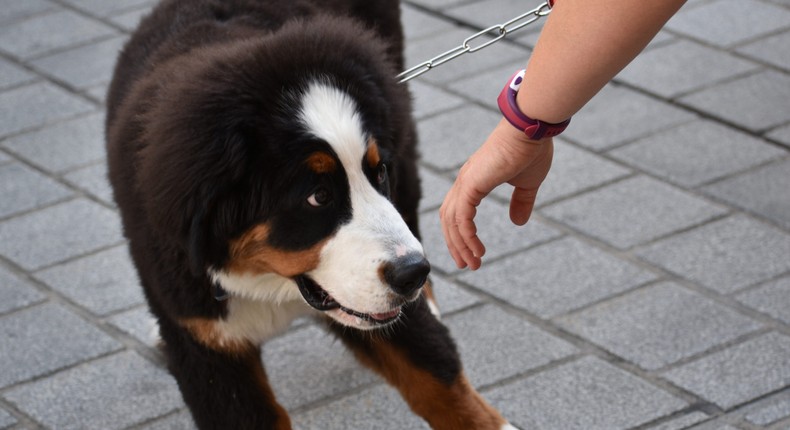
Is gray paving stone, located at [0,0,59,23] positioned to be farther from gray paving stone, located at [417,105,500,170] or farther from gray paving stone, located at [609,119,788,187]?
gray paving stone, located at [609,119,788,187]

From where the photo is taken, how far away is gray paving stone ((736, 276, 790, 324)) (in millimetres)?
3799

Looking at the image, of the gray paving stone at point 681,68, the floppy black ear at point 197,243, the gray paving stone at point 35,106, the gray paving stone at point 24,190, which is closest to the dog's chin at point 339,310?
the floppy black ear at point 197,243

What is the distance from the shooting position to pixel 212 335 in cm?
298

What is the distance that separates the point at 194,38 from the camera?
10.6 feet

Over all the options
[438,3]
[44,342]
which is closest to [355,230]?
[44,342]

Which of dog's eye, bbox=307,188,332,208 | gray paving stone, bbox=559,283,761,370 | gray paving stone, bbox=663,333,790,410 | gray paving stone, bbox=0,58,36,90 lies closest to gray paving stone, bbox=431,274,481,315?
gray paving stone, bbox=559,283,761,370

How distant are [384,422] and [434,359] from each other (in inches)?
19.3

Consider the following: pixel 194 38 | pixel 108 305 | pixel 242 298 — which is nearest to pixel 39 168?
pixel 108 305

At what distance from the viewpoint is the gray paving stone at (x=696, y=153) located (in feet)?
15.4

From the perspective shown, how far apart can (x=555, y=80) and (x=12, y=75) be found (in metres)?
4.34

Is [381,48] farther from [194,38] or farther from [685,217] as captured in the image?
[685,217]

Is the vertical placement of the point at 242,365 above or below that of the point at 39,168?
above

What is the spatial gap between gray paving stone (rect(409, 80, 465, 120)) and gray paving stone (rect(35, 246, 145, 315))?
5.14ft

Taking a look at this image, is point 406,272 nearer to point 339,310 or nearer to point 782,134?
point 339,310
